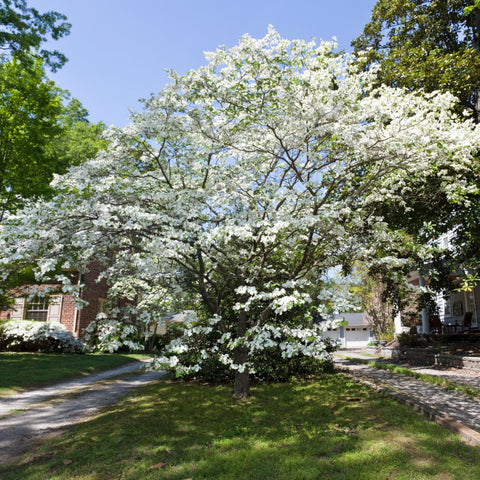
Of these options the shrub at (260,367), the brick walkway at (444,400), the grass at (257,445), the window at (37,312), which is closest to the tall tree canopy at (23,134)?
the shrub at (260,367)

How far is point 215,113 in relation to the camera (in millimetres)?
7066

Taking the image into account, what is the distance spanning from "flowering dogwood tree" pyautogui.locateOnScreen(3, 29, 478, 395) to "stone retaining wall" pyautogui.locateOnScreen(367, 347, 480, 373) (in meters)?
7.44

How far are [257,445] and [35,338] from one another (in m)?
16.3

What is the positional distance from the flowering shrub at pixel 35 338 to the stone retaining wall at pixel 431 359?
1499cm

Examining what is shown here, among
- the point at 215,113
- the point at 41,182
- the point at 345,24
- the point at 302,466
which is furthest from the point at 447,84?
the point at 41,182

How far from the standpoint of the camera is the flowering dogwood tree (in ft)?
20.1

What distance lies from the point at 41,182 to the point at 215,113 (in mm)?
8976

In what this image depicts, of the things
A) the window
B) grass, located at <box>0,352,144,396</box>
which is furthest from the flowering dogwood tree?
the window

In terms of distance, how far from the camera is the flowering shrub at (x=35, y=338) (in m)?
17.8

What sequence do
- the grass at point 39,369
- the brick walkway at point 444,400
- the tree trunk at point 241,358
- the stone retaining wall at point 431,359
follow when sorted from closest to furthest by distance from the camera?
the brick walkway at point 444,400
the tree trunk at point 241,358
the grass at point 39,369
the stone retaining wall at point 431,359

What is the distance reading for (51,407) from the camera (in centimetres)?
827

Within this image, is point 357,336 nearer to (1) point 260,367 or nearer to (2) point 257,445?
(1) point 260,367

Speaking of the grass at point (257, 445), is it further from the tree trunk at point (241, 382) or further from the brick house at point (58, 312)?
the brick house at point (58, 312)

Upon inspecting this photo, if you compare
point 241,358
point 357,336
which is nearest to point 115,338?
point 241,358
